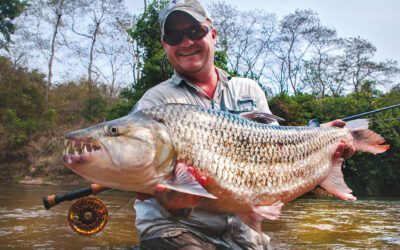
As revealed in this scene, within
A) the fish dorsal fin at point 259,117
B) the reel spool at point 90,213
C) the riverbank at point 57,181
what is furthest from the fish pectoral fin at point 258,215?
the riverbank at point 57,181

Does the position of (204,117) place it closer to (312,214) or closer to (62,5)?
(312,214)

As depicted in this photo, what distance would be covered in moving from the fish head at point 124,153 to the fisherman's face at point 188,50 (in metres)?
0.96

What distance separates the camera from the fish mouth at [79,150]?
8.07 feet

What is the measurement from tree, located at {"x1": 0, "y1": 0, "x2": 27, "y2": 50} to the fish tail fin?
120 ft

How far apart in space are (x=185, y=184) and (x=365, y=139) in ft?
6.95

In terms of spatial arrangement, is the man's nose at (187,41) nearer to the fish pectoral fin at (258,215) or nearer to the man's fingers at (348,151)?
the fish pectoral fin at (258,215)

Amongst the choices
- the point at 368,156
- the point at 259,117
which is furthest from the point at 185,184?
the point at 368,156

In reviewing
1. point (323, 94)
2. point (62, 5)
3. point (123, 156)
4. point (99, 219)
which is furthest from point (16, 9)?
point (123, 156)

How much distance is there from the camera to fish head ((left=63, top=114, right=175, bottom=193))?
2.49 metres

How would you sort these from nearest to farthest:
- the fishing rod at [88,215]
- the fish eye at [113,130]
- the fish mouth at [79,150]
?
the fish mouth at [79,150], the fish eye at [113,130], the fishing rod at [88,215]

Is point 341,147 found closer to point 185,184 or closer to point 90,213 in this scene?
point 185,184

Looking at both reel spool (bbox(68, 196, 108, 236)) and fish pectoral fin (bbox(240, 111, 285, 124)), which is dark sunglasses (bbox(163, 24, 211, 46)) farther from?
reel spool (bbox(68, 196, 108, 236))

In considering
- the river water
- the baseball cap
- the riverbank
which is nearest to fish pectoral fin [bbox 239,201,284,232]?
the baseball cap

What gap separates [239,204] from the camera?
9.70 feet
